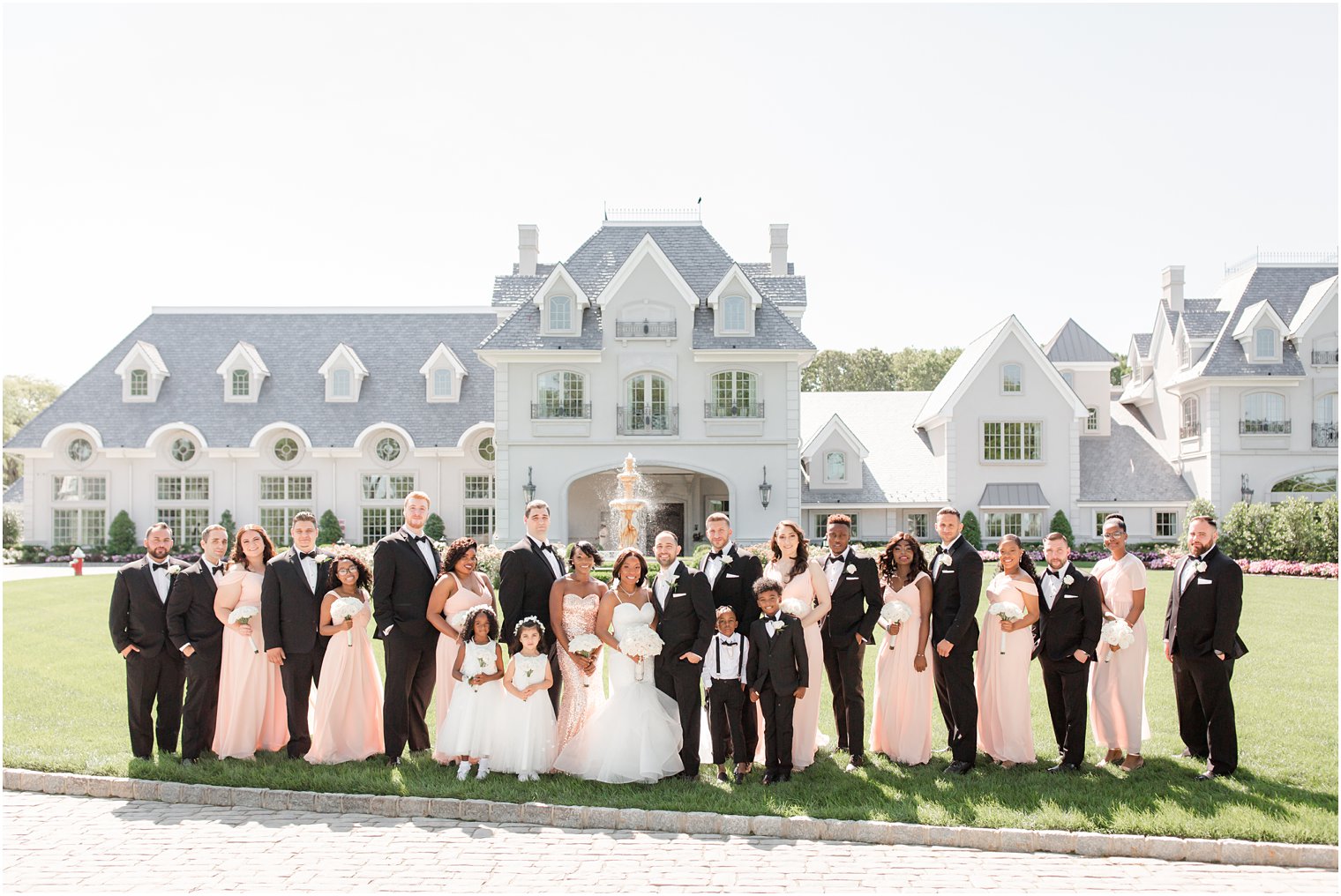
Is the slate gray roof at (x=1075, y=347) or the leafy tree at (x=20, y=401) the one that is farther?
the leafy tree at (x=20, y=401)

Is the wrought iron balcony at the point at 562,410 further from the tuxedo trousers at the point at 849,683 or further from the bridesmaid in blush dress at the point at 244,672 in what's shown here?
the tuxedo trousers at the point at 849,683

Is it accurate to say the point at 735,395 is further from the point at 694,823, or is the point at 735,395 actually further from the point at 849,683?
the point at 694,823

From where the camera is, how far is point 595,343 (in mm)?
29828

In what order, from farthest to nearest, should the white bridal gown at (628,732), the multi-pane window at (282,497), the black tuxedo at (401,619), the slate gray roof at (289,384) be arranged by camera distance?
the slate gray roof at (289,384) → the multi-pane window at (282,497) → the black tuxedo at (401,619) → the white bridal gown at (628,732)

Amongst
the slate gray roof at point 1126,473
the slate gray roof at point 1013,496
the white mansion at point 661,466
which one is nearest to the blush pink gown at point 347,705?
the white mansion at point 661,466

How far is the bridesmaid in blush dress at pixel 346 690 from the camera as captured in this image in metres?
8.87

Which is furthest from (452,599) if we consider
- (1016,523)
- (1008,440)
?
(1016,523)

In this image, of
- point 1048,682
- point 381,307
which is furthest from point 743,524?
point 1048,682

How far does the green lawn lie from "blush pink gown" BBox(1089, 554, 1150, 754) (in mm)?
273

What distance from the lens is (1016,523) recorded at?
115 feet

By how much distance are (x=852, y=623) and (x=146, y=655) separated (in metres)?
6.20

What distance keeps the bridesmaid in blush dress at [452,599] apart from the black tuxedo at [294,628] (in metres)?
1.04

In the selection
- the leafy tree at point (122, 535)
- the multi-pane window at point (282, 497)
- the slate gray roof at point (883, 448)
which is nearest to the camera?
the leafy tree at point (122, 535)

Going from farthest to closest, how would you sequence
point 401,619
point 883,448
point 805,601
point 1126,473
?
1. point 883,448
2. point 1126,473
3. point 401,619
4. point 805,601
